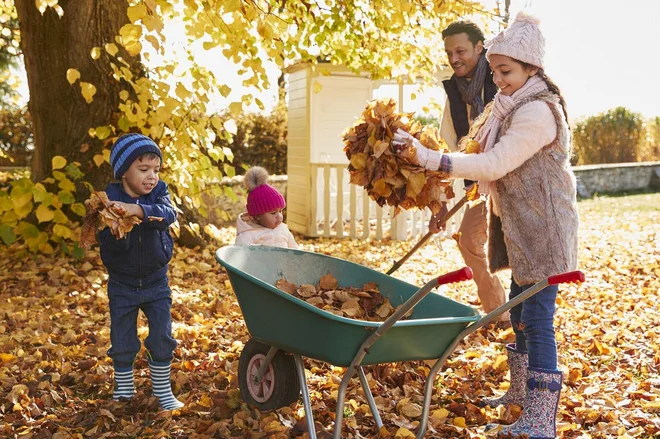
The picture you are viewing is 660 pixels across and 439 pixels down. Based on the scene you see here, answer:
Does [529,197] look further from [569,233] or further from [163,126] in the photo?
[163,126]

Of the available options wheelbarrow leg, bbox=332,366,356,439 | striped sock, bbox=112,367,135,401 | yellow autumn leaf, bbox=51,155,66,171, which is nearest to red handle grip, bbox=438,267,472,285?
wheelbarrow leg, bbox=332,366,356,439

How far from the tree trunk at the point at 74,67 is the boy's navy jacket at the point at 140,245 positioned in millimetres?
3604

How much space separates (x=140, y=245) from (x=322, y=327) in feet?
3.83

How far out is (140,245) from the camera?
3.51 m

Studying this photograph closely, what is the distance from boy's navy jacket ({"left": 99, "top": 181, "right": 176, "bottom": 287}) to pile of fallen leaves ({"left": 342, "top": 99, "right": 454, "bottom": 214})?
0.99 meters

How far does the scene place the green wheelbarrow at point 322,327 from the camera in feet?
8.88

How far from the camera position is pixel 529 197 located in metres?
3.17

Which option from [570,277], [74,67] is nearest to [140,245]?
[570,277]

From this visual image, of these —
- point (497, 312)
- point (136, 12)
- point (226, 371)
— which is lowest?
point (226, 371)

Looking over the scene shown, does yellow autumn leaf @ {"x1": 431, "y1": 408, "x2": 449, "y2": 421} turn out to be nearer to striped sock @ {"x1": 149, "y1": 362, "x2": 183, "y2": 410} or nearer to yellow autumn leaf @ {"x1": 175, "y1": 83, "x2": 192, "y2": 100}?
striped sock @ {"x1": 149, "y1": 362, "x2": 183, "y2": 410}

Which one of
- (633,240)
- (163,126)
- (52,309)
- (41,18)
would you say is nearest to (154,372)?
(52,309)

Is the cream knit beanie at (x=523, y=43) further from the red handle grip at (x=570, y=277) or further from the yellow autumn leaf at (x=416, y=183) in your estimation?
the red handle grip at (x=570, y=277)

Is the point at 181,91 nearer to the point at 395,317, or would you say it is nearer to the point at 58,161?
the point at 58,161

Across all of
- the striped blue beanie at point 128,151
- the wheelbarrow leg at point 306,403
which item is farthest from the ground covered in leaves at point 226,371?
the striped blue beanie at point 128,151
